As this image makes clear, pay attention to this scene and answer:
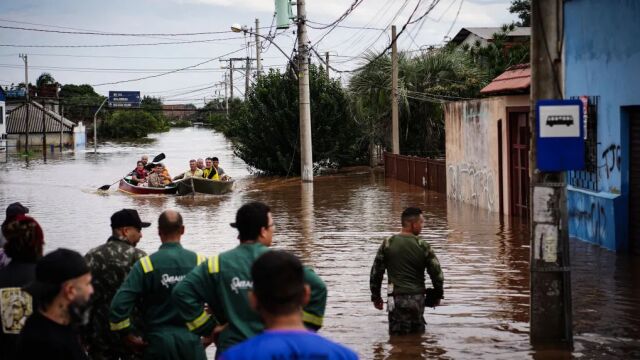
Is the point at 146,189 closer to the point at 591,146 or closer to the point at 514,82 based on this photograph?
the point at 514,82

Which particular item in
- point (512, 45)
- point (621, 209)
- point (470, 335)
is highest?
point (512, 45)

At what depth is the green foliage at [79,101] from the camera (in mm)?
142000

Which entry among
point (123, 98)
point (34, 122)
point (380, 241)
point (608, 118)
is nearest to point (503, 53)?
point (380, 241)

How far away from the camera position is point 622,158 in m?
16.3

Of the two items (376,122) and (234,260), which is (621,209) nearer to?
(234,260)

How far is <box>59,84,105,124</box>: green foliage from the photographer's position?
142000 mm

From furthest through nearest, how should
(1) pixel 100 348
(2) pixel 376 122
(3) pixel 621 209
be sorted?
(2) pixel 376 122, (3) pixel 621 209, (1) pixel 100 348

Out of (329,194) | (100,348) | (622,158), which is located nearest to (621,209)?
→ (622,158)

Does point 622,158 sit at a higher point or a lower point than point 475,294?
higher

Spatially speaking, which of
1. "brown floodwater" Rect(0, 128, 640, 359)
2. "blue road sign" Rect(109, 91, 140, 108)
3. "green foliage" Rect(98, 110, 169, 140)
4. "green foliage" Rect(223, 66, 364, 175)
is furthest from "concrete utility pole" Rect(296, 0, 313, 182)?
"green foliage" Rect(98, 110, 169, 140)

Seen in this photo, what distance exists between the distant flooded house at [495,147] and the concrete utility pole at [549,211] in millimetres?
10899

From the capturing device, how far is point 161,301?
6867mm

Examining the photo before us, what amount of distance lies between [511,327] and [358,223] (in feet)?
Result: 39.8

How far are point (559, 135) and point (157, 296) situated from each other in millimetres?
4305
